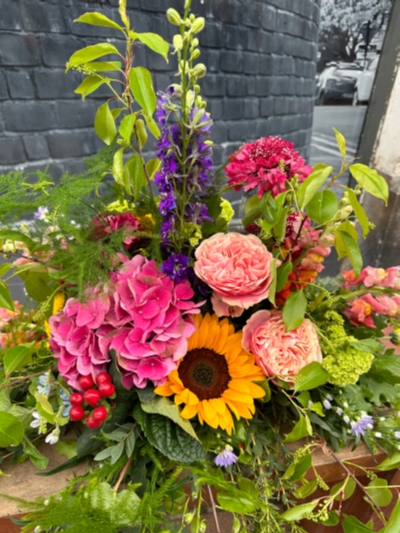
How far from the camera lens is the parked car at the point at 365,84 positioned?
188 centimetres

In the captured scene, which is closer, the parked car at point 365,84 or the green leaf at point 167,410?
the green leaf at point 167,410

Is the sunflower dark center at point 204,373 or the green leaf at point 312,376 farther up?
the green leaf at point 312,376

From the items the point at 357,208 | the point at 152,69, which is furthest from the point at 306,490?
the point at 152,69

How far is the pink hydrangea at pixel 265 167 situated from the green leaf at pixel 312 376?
24 cm

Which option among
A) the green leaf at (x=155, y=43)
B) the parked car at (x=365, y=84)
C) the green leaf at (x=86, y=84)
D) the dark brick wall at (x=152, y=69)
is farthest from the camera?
the parked car at (x=365, y=84)

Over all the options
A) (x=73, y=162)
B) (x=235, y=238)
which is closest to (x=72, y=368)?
(x=235, y=238)

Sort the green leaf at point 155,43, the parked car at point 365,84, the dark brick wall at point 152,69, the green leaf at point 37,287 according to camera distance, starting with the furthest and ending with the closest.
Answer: the parked car at point 365,84 < the dark brick wall at point 152,69 < the green leaf at point 37,287 < the green leaf at point 155,43

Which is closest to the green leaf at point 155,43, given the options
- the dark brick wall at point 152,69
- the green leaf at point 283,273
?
the green leaf at point 283,273

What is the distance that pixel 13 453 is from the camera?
54cm

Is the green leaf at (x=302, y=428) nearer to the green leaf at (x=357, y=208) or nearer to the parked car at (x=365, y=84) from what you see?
the green leaf at (x=357, y=208)

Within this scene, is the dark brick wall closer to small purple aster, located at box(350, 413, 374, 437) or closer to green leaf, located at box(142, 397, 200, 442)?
green leaf, located at box(142, 397, 200, 442)

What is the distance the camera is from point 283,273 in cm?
48

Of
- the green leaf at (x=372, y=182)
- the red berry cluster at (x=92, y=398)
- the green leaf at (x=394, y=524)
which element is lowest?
the green leaf at (x=394, y=524)

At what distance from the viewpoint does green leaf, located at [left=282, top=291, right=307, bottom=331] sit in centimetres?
48
